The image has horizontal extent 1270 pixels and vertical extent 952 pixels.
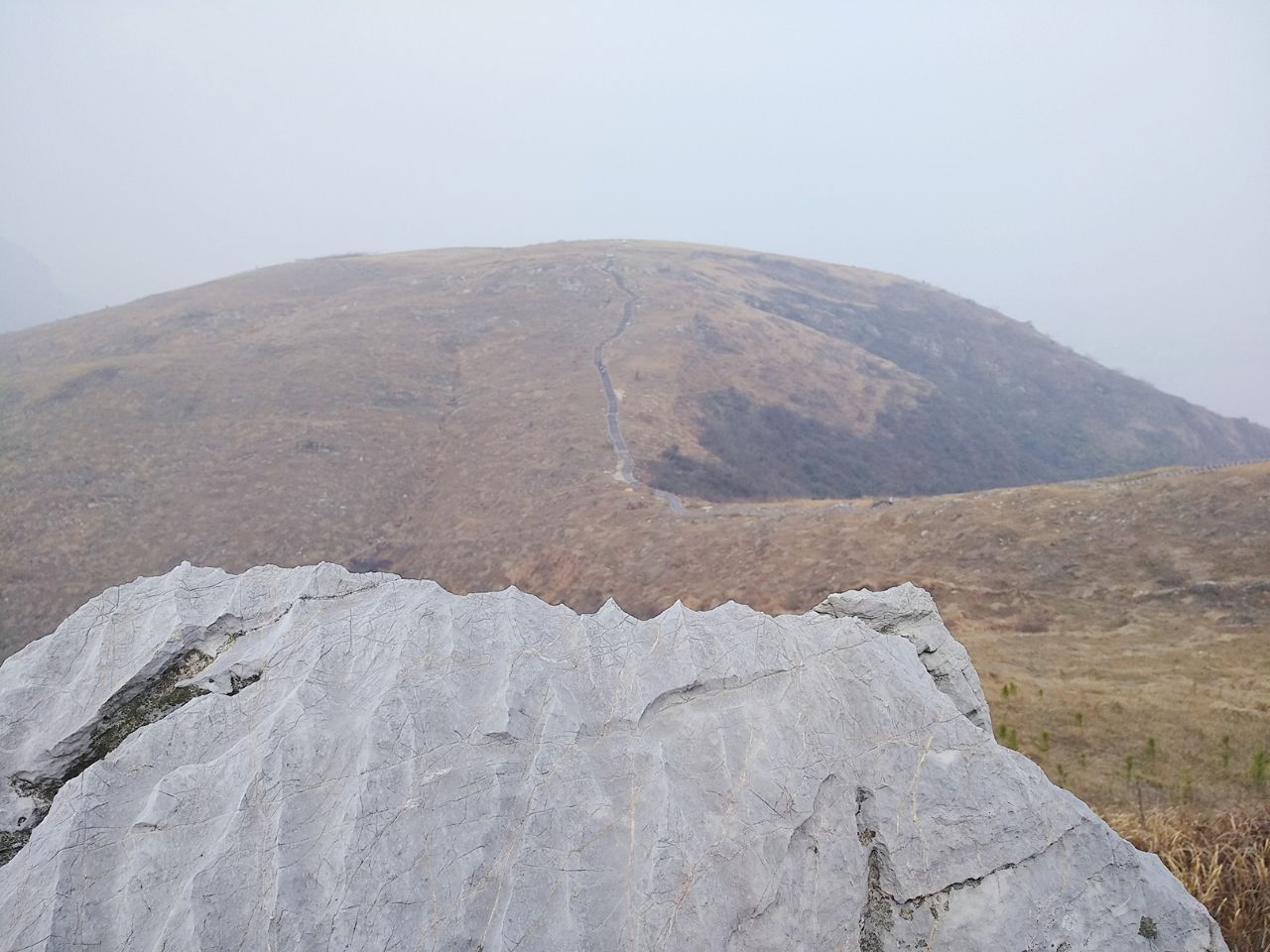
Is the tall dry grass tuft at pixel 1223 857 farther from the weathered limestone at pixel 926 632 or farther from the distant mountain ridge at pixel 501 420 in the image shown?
the distant mountain ridge at pixel 501 420

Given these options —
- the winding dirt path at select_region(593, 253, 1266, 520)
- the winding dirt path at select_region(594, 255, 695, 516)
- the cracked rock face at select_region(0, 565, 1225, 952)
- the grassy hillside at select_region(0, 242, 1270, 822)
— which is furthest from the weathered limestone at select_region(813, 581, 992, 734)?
the winding dirt path at select_region(594, 255, 695, 516)

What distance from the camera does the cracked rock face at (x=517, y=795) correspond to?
6879 millimetres

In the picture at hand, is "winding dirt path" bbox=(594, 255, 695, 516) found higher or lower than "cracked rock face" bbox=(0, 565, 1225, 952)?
lower

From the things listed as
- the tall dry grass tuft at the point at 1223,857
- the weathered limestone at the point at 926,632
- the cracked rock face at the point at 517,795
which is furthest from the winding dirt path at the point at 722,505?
the cracked rock face at the point at 517,795

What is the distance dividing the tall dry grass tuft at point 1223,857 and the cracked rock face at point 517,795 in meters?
2.70

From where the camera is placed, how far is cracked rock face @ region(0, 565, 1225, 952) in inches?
271

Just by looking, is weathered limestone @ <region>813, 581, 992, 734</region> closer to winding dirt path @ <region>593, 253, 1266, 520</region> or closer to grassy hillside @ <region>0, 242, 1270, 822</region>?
grassy hillside @ <region>0, 242, 1270, 822</region>

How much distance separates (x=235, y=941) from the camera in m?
6.52

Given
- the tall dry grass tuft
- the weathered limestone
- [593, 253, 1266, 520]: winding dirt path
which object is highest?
the weathered limestone

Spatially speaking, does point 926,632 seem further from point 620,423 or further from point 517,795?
point 620,423

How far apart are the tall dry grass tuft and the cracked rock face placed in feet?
8.84

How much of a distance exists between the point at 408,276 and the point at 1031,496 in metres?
86.6

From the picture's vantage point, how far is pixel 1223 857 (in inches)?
424

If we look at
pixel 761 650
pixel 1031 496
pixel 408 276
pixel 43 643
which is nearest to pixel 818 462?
pixel 1031 496
